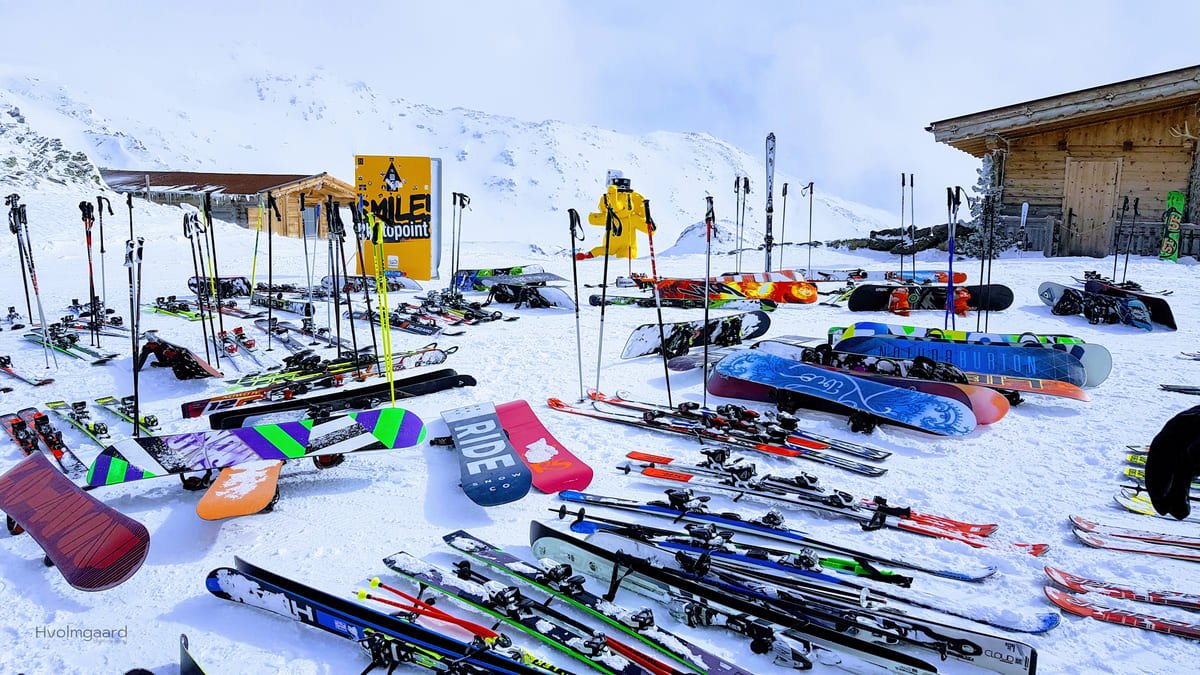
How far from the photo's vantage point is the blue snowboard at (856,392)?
633cm

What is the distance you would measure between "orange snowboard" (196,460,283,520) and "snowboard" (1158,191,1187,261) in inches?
805

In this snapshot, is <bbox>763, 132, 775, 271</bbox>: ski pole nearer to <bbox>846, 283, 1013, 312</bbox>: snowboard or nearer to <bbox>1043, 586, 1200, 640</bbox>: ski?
<bbox>846, 283, 1013, 312</bbox>: snowboard

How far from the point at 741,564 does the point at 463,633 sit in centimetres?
166

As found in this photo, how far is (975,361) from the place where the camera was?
317 inches

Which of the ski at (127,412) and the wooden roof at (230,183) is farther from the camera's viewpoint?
the wooden roof at (230,183)

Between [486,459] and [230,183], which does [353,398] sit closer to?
[486,459]

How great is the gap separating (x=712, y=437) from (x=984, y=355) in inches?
157

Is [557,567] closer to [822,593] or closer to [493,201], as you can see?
[822,593]

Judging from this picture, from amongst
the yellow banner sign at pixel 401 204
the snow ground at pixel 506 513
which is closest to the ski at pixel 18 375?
the snow ground at pixel 506 513

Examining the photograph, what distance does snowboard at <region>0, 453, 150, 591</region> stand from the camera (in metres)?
3.88

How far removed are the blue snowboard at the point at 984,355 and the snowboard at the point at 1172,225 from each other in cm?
1293

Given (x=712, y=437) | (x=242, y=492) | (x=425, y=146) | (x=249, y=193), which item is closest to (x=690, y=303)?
(x=712, y=437)

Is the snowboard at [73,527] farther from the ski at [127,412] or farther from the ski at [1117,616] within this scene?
the ski at [1117,616]

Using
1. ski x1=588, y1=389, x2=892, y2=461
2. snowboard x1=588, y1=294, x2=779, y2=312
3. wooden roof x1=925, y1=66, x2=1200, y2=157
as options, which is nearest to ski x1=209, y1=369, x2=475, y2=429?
ski x1=588, y1=389, x2=892, y2=461
